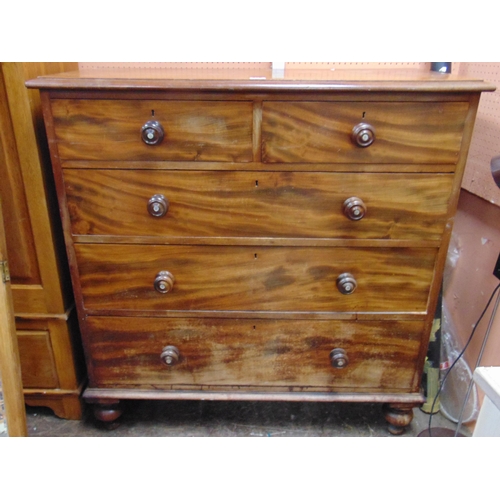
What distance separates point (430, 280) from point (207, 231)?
0.60 meters

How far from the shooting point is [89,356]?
1240 mm

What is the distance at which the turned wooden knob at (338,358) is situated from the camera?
1.18m

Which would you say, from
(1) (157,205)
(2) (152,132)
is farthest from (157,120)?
(1) (157,205)

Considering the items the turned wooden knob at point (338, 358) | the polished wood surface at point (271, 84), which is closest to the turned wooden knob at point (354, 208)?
the polished wood surface at point (271, 84)

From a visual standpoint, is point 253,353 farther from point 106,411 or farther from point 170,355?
point 106,411

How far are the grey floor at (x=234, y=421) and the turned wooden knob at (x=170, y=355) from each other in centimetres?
32

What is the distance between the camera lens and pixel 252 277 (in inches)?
44.8

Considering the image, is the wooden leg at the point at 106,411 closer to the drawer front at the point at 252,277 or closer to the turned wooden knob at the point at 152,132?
the drawer front at the point at 252,277

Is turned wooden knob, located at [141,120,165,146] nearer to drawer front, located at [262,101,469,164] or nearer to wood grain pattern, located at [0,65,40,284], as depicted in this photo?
drawer front, located at [262,101,469,164]

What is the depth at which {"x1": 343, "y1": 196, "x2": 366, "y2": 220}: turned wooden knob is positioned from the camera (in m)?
1.03

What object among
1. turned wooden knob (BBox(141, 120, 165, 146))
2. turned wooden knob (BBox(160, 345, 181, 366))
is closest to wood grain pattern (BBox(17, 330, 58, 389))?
turned wooden knob (BBox(160, 345, 181, 366))

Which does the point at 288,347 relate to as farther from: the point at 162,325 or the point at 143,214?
the point at 143,214

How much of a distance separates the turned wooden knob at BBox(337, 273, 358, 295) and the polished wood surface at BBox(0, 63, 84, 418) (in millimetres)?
794

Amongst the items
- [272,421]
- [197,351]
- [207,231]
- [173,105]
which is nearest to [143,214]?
[207,231]
